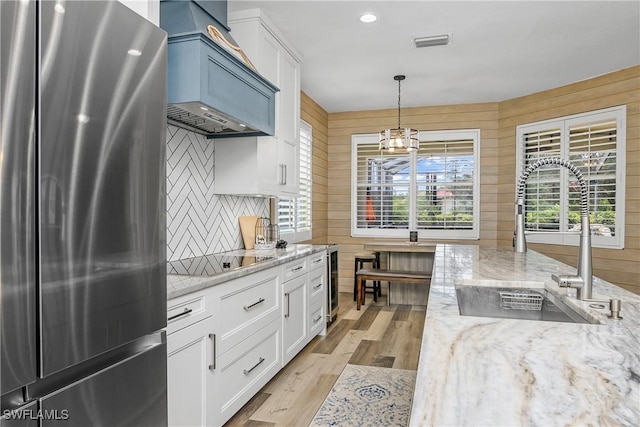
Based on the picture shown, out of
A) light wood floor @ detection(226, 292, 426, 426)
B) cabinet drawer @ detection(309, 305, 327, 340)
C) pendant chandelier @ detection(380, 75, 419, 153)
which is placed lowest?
light wood floor @ detection(226, 292, 426, 426)

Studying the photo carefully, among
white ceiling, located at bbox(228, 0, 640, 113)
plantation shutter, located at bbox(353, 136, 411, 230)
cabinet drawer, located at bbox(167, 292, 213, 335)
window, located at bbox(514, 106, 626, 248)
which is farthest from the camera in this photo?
plantation shutter, located at bbox(353, 136, 411, 230)

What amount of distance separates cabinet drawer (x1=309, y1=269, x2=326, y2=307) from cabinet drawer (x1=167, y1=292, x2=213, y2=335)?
170 centimetres

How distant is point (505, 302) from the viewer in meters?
1.90

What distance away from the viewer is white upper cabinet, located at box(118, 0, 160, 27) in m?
1.58

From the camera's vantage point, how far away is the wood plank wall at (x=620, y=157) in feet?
14.8

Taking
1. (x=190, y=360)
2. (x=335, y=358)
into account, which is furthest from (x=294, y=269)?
(x=190, y=360)

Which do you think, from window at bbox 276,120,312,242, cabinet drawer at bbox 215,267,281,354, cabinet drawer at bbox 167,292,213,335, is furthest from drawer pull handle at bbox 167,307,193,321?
window at bbox 276,120,312,242

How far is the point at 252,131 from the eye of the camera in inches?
128

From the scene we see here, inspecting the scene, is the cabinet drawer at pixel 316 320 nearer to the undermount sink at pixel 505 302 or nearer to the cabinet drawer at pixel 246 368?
the cabinet drawer at pixel 246 368

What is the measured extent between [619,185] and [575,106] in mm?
1107

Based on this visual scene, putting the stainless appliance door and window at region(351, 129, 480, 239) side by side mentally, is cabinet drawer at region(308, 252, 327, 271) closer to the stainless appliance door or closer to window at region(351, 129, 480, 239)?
the stainless appliance door

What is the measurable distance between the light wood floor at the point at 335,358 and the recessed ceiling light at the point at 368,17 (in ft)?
9.09

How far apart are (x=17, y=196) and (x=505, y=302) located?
5.99 ft

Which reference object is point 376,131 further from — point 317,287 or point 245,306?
point 245,306
